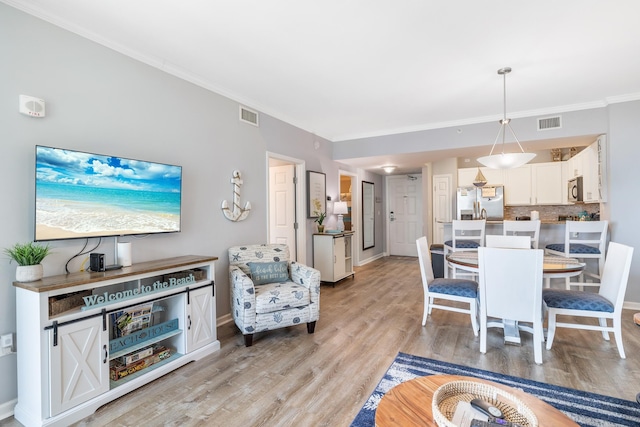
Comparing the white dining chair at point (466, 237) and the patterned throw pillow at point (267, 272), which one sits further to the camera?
the white dining chair at point (466, 237)

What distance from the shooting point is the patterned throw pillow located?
132 inches

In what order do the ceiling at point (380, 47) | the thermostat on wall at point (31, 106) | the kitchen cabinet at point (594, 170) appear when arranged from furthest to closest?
the kitchen cabinet at point (594, 170) → the ceiling at point (380, 47) → the thermostat on wall at point (31, 106)

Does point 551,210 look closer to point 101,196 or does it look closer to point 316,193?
point 316,193

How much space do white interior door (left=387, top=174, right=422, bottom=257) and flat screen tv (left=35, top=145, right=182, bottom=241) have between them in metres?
6.45

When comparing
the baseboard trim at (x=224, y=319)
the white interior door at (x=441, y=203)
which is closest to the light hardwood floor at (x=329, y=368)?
the baseboard trim at (x=224, y=319)

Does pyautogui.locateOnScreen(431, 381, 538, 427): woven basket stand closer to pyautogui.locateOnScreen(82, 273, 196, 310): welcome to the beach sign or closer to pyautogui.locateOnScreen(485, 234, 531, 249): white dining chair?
pyautogui.locateOnScreen(82, 273, 196, 310): welcome to the beach sign

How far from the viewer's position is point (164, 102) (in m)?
2.95

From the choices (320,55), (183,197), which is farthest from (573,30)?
(183,197)

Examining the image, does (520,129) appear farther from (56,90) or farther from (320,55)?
(56,90)

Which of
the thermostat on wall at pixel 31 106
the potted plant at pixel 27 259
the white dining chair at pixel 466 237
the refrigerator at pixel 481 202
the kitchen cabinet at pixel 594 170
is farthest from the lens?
the refrigerator at pixel 481 202

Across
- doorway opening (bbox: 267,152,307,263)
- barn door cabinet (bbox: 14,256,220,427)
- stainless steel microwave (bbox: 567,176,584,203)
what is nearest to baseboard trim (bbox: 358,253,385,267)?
doorway opening (bbox: 267,152,307,263)

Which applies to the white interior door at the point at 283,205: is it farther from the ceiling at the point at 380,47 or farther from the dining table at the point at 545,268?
the dining table at the point at 545,268

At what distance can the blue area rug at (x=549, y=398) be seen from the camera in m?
1.87

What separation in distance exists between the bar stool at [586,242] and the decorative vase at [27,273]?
209 inches
